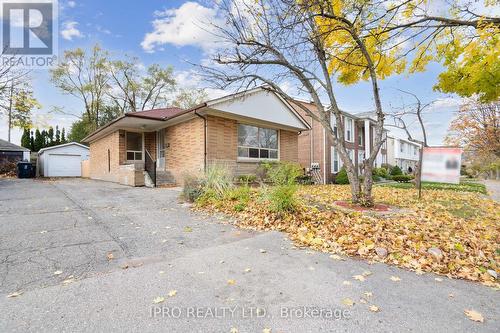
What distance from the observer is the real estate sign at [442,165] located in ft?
20.1

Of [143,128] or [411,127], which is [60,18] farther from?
[411,127]

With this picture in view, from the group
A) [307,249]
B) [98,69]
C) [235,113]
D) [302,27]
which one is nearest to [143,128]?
[235,113]

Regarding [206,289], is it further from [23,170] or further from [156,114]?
[23,170]

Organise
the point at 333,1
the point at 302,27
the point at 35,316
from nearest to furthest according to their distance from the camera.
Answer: the point at 35,316 → the point at 333,1 → the point at 302,27

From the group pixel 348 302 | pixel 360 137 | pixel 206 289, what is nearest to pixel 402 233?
pixel 348 302

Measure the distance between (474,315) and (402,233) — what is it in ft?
8.14

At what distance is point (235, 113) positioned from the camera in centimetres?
1241

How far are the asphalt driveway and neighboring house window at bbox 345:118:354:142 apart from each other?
769 inches

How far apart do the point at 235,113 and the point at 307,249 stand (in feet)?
29.9

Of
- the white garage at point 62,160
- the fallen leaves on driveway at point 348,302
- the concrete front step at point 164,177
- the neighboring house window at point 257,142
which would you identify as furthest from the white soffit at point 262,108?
the white garage at point 62,160

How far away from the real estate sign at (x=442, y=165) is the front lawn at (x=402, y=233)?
37.9 inches

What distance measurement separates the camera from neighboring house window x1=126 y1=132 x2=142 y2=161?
15.8 m

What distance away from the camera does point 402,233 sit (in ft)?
16.1

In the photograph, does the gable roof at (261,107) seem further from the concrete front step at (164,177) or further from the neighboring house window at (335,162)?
the neighboring house window at (335,162)
